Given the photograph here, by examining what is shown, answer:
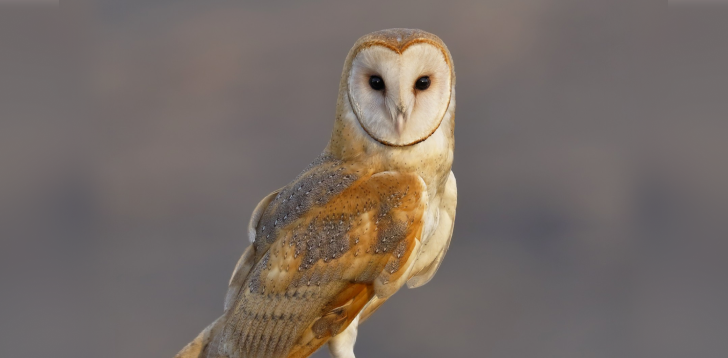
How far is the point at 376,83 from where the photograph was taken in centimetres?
204

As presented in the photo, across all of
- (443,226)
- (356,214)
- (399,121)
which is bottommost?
(443,226)

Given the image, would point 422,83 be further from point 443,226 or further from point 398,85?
point 443,226

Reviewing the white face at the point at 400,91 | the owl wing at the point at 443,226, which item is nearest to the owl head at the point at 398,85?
the white face at the point at 400,91

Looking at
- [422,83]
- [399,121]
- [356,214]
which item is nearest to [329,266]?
[356,214]

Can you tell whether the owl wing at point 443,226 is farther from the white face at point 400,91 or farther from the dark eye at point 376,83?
the dark eye at point 376,83

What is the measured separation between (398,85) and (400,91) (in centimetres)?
2

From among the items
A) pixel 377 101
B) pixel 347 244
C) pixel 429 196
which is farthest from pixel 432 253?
pixel 377 101

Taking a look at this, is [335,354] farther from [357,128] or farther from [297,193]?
[357,128]

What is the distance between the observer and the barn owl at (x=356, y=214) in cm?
204

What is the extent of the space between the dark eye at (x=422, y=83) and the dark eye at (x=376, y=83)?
3.8 inches

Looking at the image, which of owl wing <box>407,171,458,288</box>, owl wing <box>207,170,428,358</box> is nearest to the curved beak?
owl wing <box>207,170,428,358</box>

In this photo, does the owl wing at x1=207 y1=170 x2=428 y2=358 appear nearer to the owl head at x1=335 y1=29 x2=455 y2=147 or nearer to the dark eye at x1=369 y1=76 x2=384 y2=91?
the owl head at x1=335 y1=29 x2=455 y2=147

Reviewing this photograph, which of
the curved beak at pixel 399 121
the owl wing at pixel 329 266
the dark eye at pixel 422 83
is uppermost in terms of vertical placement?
the dark eye at pixel 422 83

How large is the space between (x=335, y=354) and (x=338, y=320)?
0.55 ft
